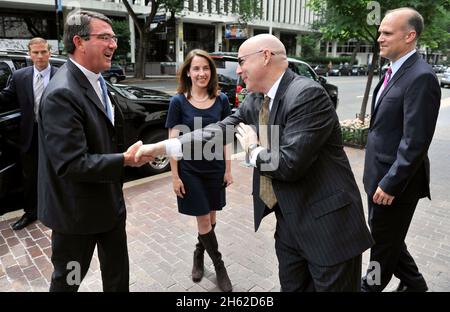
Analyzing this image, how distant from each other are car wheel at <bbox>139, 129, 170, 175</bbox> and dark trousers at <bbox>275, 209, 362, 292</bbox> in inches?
156

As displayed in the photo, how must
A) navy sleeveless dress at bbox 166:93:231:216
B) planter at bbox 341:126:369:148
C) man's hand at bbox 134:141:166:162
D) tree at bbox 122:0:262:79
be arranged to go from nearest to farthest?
man's hand at bbox 134:141:166:162, navy sleeveless dress at bbox 166:93:231:216, planter at bbox 341:126:369:148, tree at bbox 122:0:262:79

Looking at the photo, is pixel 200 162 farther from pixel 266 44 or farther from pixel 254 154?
pixel 266 44

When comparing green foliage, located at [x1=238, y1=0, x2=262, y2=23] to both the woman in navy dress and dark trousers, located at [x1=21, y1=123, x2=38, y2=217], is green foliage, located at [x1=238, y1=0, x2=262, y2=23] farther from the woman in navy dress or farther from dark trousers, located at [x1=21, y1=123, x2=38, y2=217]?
the woman in navy dress

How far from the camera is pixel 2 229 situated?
4.12 metres

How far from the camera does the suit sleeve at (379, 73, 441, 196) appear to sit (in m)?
2.38

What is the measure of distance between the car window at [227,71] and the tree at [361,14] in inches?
91.3

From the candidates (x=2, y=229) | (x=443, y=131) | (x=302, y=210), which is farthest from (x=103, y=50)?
(x=443, y=131)

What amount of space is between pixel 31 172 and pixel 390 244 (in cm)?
370

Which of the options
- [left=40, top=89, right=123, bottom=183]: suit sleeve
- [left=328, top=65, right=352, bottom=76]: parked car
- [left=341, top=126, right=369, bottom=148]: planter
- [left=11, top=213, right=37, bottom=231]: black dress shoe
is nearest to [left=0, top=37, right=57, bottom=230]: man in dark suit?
Result: [left=11, top=213, right=37, bottom=231]: black dress shoe

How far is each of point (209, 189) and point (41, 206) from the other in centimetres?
131

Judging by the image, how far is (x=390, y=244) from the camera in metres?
Answer: 2.72

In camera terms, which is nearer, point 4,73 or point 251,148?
point 251,148

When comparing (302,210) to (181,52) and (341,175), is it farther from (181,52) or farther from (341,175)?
(181,52)

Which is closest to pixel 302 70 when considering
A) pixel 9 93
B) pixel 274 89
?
pixel 9 93
